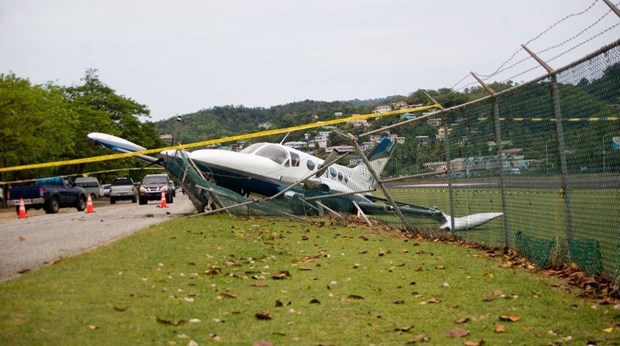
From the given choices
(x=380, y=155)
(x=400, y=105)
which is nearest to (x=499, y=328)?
(x=380, y=155)

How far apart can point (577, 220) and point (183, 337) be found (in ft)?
17.9

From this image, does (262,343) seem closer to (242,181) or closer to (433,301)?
(433,301)

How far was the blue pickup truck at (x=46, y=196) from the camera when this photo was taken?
3167 centimetres

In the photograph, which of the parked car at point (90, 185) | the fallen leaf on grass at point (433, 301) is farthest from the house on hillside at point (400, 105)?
the parked car at point (90, 185)

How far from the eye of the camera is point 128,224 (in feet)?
63.6

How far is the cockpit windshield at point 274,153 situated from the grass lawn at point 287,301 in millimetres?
11045

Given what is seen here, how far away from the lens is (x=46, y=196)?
3200 cm

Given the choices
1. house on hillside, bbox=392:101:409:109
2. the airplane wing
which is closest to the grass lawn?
the airplane wing

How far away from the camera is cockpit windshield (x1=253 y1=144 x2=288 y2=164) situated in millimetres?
23344

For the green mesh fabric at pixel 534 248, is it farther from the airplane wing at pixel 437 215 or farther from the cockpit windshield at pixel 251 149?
the cockpit windshield at pixel 251 149

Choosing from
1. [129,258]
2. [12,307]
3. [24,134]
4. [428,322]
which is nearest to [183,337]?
[12,307]

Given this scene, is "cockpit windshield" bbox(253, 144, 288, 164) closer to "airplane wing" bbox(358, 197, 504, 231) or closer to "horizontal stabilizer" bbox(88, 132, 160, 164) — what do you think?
"horizontal stabilizer" bbox(88, 132, 160, 164)

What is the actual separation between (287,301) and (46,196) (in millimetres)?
26026

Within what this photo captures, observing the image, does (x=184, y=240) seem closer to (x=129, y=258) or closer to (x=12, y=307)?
(x=129, y=258)
